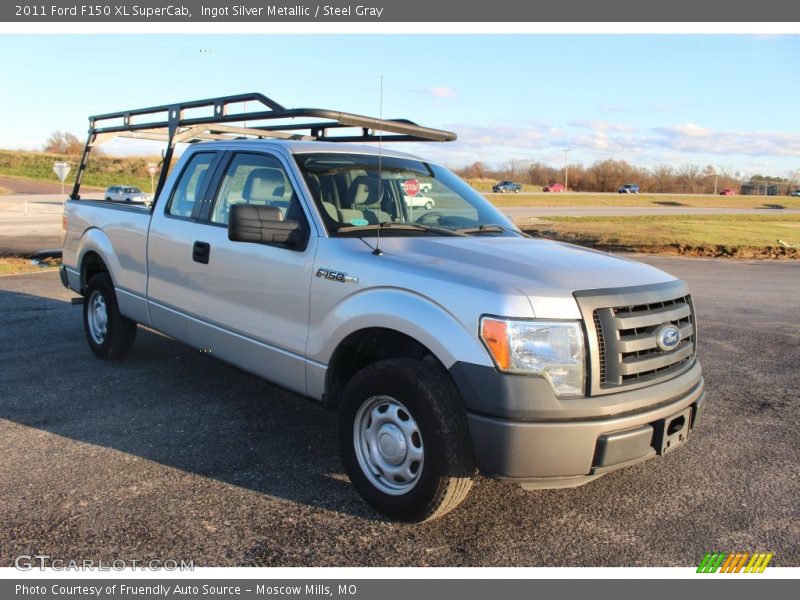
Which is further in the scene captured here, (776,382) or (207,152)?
(776,382)

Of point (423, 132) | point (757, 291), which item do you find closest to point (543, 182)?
point (757, 291)

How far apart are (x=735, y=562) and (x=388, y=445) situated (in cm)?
175

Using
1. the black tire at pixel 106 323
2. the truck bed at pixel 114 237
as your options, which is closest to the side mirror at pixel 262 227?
the truck bed at pixel 114 237

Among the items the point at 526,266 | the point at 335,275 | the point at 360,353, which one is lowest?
the point at 360,353

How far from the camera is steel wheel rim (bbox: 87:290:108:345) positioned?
6613 millimetres

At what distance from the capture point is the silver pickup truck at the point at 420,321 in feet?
10.6

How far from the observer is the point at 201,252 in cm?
499

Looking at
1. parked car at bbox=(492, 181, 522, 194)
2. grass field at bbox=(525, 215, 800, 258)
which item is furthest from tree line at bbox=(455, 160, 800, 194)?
grass field at bbox=(525, 215, 800, 258)

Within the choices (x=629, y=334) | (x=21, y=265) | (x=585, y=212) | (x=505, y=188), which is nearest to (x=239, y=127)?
(x=629, y=334)

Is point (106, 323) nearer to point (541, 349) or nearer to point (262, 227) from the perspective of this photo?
point (262, 227)

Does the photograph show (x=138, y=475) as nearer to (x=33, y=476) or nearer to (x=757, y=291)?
(x=33, y=476)

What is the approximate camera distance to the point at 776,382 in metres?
6.44

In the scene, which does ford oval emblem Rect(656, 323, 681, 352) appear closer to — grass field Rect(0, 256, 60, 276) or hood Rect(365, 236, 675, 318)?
hood Rect(365, 236, 675, 318)
